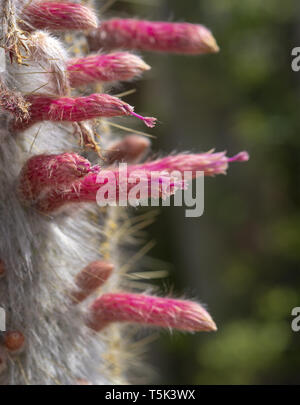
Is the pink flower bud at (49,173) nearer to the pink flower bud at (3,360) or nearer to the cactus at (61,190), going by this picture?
the cactus at (61,190)

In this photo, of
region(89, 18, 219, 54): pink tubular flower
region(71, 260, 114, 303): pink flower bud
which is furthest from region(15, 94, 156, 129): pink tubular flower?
region(89, 18, 219, 54): pink tubular flower

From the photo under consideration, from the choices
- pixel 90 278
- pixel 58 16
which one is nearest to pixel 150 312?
pixel 90 278

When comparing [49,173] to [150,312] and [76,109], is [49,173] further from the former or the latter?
[150,312]

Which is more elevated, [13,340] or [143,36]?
[143,36]

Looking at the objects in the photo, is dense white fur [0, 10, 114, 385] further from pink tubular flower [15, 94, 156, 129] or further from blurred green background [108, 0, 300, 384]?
blurred green background [108, 0, 300, 384]

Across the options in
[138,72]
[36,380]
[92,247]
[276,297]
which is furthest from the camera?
[276,297]

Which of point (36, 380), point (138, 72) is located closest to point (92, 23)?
point (138, 72)

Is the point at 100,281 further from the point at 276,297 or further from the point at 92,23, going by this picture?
the point at 276,297
